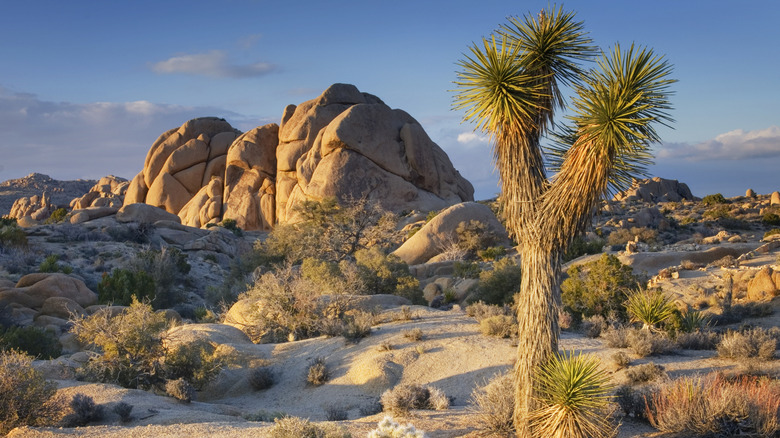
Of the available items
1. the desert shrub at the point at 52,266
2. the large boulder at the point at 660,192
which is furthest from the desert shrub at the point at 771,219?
the desert shrub at the point at 52,266

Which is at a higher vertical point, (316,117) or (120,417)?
(316,117)

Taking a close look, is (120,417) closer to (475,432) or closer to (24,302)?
(475,432)

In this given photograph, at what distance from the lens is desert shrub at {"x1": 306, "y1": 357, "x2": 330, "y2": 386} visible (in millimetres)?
12664

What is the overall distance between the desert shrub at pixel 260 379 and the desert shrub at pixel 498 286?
7.71m

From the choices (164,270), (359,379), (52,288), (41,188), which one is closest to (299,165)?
(164,270)

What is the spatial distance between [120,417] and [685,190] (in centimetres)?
5928

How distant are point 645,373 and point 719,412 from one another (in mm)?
2754

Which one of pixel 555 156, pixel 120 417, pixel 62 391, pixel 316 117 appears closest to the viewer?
pixel 555 156

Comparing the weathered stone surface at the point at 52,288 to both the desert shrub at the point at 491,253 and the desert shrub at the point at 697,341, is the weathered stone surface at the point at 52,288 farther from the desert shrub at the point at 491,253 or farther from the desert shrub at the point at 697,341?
the desert shrub at the point at 697,341

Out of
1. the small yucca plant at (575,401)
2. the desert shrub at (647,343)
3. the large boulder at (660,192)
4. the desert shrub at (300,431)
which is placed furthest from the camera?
the large boulder at (660,192)

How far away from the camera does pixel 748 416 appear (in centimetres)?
757

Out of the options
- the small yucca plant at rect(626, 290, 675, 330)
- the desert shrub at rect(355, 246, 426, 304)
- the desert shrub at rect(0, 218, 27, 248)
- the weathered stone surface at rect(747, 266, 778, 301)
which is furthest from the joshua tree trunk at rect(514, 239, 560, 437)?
the desert shrub at rect(0, 218, 27, 248)

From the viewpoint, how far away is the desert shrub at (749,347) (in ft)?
35.2

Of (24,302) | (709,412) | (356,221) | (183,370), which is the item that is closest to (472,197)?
(356,221)
